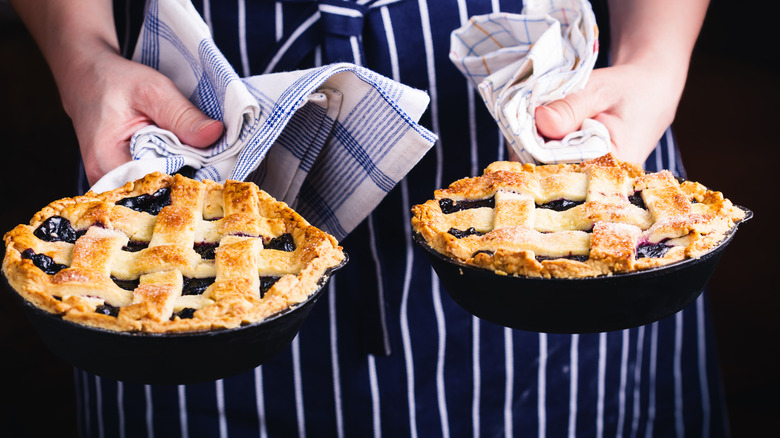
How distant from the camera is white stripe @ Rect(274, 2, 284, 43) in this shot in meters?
1.17

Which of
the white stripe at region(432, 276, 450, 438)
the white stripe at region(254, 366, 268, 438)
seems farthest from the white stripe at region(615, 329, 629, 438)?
the white stripe at region(254, 366, 268, 438)

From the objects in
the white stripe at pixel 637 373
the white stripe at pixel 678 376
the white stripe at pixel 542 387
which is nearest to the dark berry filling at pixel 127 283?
the white stripe at pixel 542 387

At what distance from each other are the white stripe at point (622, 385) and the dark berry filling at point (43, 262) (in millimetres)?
1124

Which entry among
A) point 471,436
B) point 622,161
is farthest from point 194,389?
point 622,161

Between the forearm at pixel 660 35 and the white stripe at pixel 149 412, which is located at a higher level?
the forearm at pixel 660 35

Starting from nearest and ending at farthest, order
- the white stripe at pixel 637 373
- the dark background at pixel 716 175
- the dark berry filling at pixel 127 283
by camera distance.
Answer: the dark berry filling at pixel 127 283 → the white stripe at pixel 637 373 → the dark background at pixel 716 175

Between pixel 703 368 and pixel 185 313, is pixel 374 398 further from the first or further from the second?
pixel 703 368

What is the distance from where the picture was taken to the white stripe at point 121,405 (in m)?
1.33

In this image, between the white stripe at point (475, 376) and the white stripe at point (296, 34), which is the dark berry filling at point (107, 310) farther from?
the white stripe at point (475, 376)

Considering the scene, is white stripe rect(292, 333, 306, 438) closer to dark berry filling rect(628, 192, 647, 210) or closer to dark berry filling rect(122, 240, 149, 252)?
dark berry filling rect(122, 240, 149, 252)

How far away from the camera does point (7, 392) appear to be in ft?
6.57

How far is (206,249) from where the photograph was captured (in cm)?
89

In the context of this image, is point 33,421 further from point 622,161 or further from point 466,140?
point 622,161

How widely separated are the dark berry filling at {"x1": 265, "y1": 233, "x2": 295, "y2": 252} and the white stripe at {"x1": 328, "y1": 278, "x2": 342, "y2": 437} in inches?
15.6
